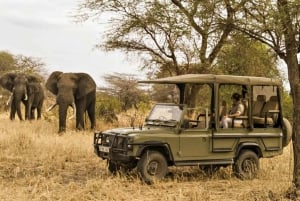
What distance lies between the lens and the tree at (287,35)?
966cm

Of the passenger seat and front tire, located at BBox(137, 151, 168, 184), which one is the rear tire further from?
the passenger seat

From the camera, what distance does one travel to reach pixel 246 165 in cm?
1259

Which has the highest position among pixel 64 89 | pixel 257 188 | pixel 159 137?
pixel 64 89

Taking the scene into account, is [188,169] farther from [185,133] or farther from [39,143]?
[39,143]

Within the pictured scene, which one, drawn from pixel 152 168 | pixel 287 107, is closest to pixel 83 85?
pixel 287 107

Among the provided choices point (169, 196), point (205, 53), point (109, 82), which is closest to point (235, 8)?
point (169, 196)

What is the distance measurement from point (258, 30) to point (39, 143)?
7728 millimetres

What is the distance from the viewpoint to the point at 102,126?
2305cm

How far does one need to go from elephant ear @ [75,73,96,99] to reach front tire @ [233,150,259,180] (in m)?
10.2

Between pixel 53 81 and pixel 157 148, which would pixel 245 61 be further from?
pixel 53 81

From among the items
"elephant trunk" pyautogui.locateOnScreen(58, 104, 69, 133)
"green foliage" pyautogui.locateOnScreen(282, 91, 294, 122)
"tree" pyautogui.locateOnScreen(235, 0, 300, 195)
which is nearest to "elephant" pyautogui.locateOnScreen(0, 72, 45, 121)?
"elephant trunk" pyautogui.locateOnScreen(58, 104, 69, 133)

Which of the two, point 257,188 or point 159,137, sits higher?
point 159,137

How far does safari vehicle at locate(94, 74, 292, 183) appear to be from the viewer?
37.1ft

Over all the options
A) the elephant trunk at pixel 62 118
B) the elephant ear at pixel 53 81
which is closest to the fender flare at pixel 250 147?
the elephant trunk at pixel 62 118
